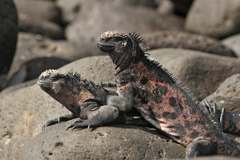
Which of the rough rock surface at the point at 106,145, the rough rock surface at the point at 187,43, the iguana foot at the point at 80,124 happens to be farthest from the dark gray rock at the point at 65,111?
the rough rock surface at the point at 187,43

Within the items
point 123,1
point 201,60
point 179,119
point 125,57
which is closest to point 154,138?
point 179,119

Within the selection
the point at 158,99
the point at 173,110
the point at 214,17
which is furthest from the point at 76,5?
the point at 173,110

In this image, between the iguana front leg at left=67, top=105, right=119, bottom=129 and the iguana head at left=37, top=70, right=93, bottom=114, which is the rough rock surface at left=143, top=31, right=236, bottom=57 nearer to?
the iguana head at left=37, top=70, right=93, bottom=114

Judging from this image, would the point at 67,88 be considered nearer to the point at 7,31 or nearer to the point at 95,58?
the point at 95,58

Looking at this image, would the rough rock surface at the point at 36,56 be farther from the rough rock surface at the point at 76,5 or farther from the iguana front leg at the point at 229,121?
the iguana front leg at the point at 229,121

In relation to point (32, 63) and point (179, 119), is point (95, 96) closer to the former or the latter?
point (179, 119)
